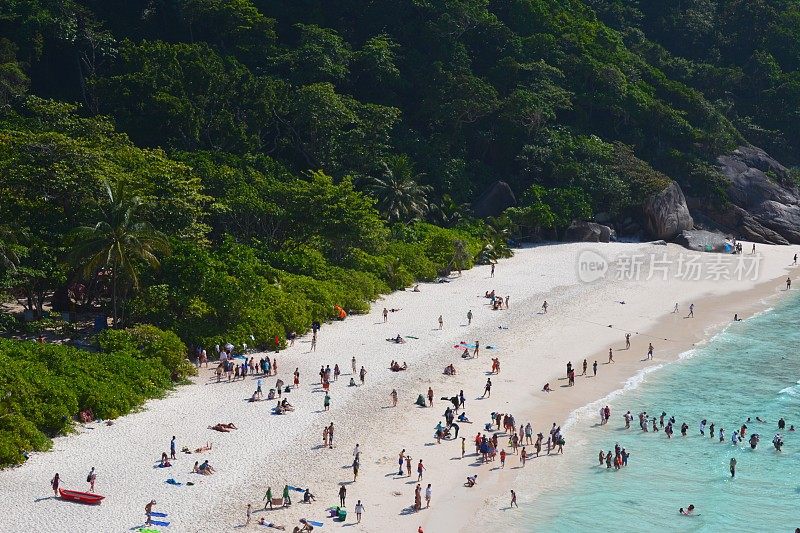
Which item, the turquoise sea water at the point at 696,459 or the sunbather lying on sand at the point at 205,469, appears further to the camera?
the turquoise sea water at the point at 696,459

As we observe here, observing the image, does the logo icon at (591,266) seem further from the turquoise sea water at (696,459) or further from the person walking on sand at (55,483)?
the person walking on sand at (55,483)

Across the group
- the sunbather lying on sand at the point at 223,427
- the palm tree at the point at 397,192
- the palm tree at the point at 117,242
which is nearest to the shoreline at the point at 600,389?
the sunbather lying on sand at the point at 223,427

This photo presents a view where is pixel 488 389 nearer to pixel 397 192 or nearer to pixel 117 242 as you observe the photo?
pixel 117 242

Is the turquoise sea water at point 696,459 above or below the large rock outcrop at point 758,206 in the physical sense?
below

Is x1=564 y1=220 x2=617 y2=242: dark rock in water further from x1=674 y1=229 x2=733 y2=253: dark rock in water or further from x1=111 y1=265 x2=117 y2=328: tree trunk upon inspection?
x1=111 y1=265 x2=117 y2=328: tree trunk

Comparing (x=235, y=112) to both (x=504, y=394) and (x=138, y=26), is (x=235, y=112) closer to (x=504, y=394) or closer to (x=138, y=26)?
(x=138, y=26)

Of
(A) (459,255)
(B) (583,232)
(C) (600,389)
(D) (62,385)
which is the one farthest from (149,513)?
(B) (583,232)

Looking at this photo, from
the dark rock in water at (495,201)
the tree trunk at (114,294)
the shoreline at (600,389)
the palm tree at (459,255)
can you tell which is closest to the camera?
the shoreline at (600,389)
